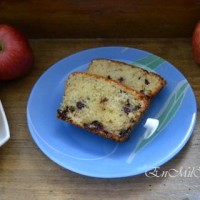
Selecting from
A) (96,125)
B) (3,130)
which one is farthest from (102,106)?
(3,130)

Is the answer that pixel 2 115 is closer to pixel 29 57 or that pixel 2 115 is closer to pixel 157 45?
pixel 29 57

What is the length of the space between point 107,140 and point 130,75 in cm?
17

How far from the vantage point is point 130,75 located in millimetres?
852

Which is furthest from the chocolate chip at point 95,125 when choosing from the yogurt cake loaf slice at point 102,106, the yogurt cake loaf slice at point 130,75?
the yogurt cake loaf slice at point 130,75

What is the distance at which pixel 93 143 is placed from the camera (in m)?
0.77

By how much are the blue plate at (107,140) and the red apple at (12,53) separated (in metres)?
0.07

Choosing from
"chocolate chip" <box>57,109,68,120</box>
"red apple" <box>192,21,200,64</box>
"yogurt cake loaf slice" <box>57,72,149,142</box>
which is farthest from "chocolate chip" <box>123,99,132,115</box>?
"red apple" <box>192,21,200,64</box>

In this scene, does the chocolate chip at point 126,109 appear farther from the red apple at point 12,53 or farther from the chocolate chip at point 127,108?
the red apple at point 12,53

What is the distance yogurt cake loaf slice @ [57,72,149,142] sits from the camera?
0.76m

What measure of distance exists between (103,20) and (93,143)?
35cm

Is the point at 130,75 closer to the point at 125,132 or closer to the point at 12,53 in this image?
the point at 125,132

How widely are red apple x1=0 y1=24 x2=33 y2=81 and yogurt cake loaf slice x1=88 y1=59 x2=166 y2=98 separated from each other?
167mm

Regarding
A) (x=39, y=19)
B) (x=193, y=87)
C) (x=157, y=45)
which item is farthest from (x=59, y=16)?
(x=193, y=87)

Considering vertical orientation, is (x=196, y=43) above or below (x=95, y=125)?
above
